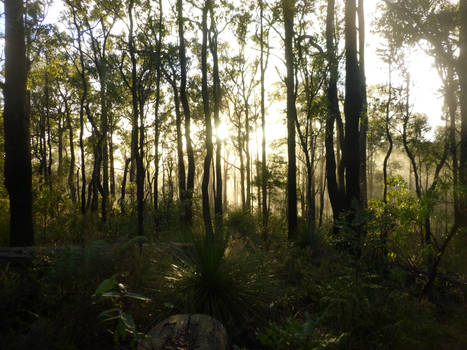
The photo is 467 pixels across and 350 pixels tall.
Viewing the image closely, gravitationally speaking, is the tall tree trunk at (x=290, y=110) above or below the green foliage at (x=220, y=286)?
above

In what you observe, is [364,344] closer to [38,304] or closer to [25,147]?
[38,304]

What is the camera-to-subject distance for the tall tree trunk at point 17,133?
659 centimetres

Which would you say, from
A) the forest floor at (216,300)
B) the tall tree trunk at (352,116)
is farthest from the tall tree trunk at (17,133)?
the tall tree trunk at (352,116)

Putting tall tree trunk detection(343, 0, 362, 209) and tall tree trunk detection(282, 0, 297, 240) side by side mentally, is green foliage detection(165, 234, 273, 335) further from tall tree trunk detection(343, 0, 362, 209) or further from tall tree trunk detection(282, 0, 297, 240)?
tall tree trunk detection(282, 0, 297, 240)

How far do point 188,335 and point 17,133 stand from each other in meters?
6.35

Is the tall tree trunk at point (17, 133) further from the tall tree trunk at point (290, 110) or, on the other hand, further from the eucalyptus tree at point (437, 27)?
the eucalyptus tree at point (437, 27)

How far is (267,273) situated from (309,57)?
684 centimetres

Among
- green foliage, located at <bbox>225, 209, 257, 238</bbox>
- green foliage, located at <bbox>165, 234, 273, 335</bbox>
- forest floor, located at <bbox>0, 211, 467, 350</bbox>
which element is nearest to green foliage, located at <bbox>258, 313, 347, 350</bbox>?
forest floor, located at <bbox>0, 211, 467, 350</bbox>

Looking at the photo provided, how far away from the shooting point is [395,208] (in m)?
4.81

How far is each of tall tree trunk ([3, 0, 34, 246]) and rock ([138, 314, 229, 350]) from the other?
17.1 ft

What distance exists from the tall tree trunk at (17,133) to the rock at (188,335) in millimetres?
5220

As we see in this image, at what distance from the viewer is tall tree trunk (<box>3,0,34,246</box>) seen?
6.59m

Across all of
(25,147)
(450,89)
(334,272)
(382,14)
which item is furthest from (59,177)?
(450,89)

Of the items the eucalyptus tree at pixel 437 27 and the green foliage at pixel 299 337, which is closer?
the green foliage at pixel 299 337
